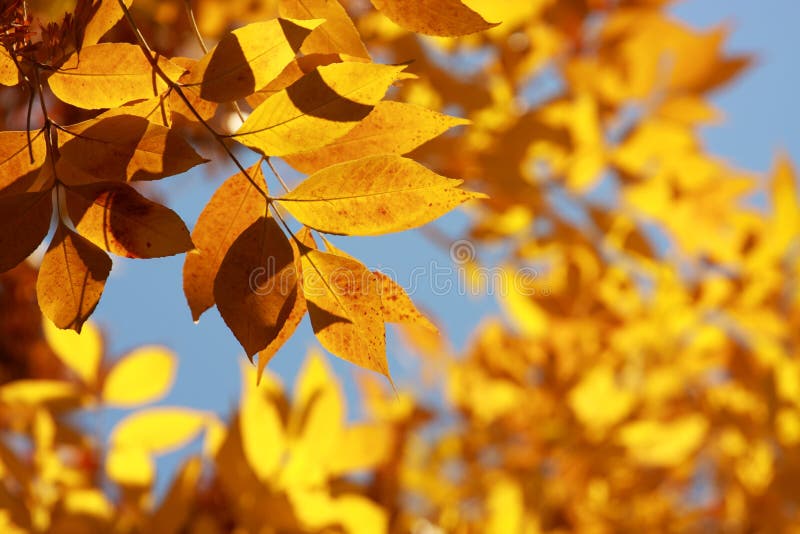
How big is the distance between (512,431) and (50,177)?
3.94ft

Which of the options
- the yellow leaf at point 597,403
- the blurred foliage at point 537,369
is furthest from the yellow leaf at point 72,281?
the yellow leaf at point 597,403

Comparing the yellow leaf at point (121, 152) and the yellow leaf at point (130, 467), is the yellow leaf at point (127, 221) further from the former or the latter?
the yellow leaf at point (130, 467)

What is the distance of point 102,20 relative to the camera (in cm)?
33

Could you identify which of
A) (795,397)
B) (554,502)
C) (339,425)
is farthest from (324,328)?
(795,397)

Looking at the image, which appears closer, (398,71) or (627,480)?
(398,71)

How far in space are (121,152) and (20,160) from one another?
5 cm

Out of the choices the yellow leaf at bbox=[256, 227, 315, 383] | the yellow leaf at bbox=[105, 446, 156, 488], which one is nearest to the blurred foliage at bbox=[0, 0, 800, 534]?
the yellow leaf at bbox=[105, 446, 156, 488]

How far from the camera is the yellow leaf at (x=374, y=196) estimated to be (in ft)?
1.04

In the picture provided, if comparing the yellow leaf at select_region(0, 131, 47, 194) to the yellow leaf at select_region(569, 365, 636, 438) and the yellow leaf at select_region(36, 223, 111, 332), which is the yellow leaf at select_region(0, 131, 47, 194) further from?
the yellow leaf at select_region(569, 365, 636, 438)

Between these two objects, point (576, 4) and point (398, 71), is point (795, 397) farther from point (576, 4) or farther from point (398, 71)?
point (398, 71)

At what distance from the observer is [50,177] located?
337mm

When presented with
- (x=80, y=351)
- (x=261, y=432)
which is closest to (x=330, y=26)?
(x=261, y=432)

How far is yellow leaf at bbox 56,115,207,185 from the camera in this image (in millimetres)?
319

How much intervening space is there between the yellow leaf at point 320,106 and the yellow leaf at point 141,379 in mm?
630
